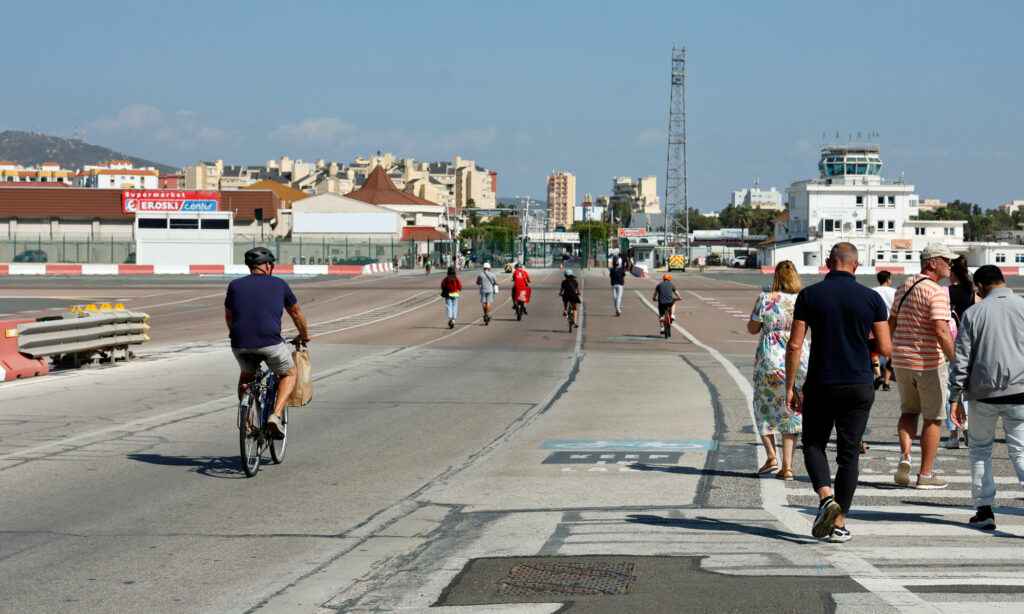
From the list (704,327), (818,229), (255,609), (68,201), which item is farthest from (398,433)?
(818,229)

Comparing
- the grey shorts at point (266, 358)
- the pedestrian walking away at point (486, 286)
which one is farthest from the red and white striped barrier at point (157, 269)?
the grey shorts at point (266, 358)

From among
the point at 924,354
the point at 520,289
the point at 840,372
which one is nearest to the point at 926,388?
the point at 924,354

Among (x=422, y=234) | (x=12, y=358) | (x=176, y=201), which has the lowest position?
(x=12, y=358)

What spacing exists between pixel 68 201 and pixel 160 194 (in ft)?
52.1

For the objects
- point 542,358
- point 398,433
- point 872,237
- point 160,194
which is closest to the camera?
point 398,433

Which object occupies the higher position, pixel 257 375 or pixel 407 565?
pixel 257 375

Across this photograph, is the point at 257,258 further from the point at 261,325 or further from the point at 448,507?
the point at 448,507

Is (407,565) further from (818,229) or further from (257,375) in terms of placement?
(818,229)

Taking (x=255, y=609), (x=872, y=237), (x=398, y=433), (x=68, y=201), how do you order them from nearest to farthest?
(x=255, y=609), (x=398, y=433), (x=68, y=201), (x=872, y=237)

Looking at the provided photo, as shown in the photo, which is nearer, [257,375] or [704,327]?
[257,375]

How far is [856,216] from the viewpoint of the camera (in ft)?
371

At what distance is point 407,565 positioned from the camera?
6293 mm

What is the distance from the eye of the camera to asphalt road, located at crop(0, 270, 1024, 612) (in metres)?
5.71

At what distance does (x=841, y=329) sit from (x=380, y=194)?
145 meters
